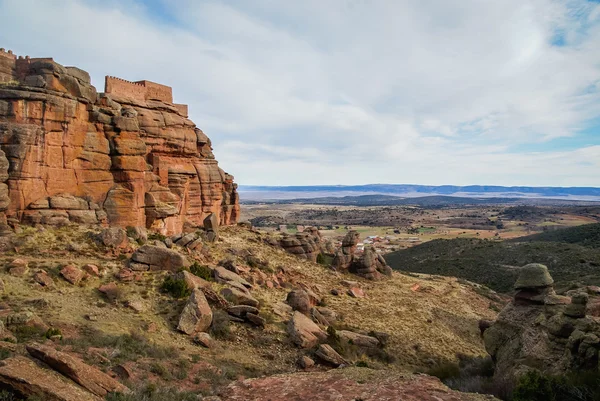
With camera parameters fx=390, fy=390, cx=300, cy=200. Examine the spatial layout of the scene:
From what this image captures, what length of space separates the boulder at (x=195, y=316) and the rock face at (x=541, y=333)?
1530 cm

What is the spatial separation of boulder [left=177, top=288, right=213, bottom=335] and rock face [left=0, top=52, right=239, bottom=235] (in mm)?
13244

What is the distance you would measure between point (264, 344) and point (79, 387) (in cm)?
1125

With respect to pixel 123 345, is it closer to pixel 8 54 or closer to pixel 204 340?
pixel 204 340

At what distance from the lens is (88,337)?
56.5ft

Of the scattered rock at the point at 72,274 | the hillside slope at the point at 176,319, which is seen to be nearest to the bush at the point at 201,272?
the hillside slope at the point at 176,319

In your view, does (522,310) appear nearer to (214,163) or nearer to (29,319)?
(29,319)

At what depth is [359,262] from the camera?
49.6 meters

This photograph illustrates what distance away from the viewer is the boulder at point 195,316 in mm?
20953

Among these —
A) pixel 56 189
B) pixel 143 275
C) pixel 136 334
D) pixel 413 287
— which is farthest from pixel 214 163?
pixel 136 334

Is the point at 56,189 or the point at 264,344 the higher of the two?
the point at 56,189

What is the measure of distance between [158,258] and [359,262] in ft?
93.7

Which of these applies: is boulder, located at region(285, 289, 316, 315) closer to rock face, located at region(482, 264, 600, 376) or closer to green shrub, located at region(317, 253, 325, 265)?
rock face, located at region(482, 264, 600, 376)

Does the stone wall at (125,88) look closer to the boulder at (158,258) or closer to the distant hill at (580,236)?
the boulder at (158,258)

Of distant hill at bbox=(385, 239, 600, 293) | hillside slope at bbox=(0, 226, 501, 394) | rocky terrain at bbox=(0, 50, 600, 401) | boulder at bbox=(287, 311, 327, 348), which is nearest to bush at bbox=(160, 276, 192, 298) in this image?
rocky terrain at bbox=(0, 50, 600, 401)
